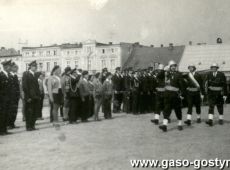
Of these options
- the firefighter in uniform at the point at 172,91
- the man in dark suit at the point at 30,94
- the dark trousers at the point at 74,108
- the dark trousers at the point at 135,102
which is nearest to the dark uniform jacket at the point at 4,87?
the man in dark suit at the point at 30,94

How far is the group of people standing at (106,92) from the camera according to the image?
12781 mm

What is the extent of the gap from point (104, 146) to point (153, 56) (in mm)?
63502

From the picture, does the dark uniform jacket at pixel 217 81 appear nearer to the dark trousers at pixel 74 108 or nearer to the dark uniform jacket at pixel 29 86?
the dark trousers at pixel 74 108

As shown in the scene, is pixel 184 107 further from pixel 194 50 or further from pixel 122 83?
pixel 194 50

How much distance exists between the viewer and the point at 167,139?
10953 millimetres

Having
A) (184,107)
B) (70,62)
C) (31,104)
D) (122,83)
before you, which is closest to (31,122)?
(31,104)

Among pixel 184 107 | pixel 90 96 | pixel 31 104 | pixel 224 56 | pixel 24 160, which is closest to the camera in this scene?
pixel 24 160

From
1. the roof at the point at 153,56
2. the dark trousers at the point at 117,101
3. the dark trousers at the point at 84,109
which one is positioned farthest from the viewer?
the roof at the point at 153,56

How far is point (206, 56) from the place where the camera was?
207 ft

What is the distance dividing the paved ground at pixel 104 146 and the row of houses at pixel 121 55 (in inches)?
1770

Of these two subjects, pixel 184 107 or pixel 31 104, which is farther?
pixel 184 107

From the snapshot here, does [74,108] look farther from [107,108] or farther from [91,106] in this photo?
[91,106]

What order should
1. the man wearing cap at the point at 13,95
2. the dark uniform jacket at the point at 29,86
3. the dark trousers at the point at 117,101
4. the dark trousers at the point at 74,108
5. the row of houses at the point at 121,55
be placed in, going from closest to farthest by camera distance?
the dark uniform jacket at the point at 29,86 → the man wearing cap at the point at 13,95 → the dark trousers at the point at 74,108 → the dark trousers at the point at 117,101 → the row of houses at the point at 121,55

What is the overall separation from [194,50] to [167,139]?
183 feet
